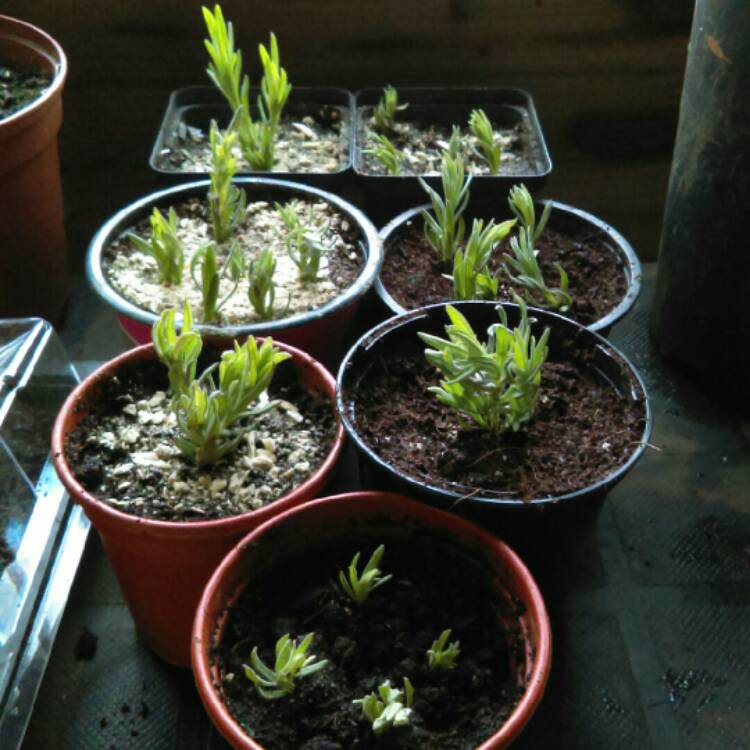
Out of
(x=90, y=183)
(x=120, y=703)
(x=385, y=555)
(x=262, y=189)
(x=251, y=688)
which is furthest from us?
(x=90, y=183)

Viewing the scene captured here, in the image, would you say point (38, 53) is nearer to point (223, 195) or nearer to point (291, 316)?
point (223, 195)

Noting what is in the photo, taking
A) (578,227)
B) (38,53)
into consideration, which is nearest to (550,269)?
(578,227)

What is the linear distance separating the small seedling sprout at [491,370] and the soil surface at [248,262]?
325mm

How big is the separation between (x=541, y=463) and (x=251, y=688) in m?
0.42

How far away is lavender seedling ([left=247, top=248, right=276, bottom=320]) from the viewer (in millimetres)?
1242

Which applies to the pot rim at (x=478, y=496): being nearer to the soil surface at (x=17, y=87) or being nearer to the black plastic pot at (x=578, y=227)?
the black plastic pot at (x=578, y=227)

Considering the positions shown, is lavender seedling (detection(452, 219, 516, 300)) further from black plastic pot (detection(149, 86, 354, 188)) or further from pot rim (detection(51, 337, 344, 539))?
black plastic pot (detection(149, 86, 354, 188))

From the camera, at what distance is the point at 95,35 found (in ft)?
5.85

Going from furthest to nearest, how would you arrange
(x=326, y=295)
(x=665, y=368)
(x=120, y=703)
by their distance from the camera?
(x=665, y=368), (x=326, y=295), (x=120, y=703)

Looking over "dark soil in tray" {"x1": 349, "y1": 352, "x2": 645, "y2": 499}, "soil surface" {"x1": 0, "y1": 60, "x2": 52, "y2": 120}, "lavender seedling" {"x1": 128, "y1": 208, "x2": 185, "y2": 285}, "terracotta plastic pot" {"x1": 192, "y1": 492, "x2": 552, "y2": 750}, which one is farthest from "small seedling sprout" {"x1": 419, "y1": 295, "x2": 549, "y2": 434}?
"soil surface" {"x1": 0, "y1": 60, "x2": 52, "y2": 120}

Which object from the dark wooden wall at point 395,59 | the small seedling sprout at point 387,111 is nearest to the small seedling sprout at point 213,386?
the small seedling sprout at point 387,111

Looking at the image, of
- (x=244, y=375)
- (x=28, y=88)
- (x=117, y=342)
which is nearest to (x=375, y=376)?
(x=244, y=375)

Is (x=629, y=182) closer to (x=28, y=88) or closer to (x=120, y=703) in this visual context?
(x=28, y=88)

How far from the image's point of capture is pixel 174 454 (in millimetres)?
1113
